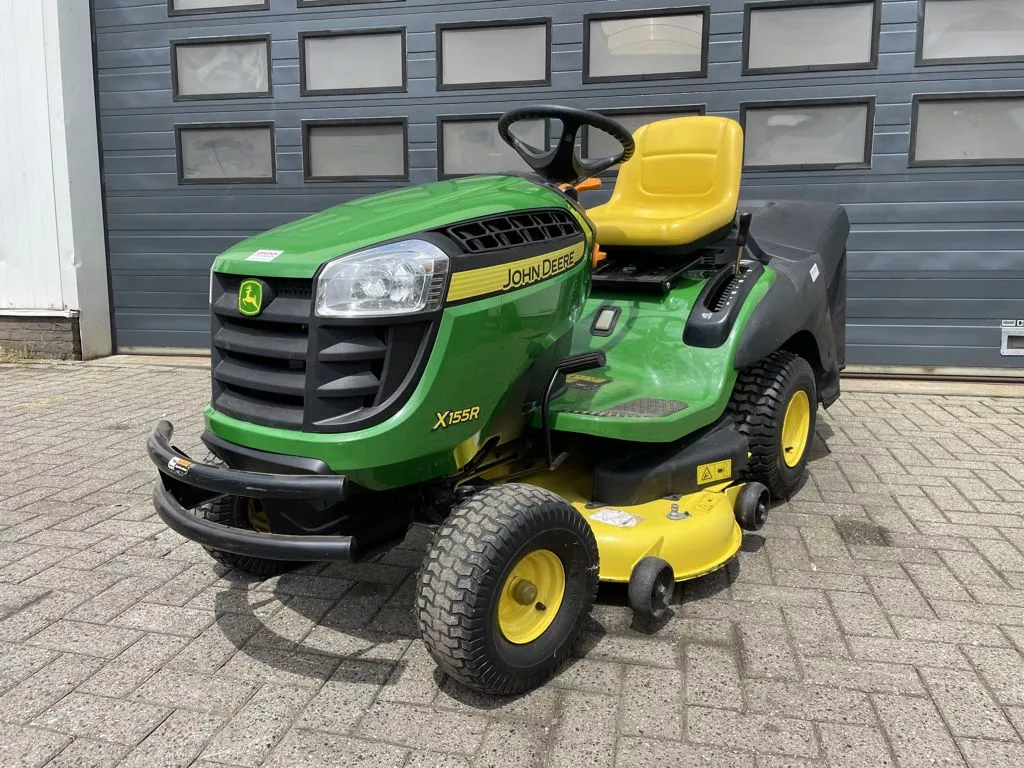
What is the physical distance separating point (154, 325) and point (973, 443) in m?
6.71

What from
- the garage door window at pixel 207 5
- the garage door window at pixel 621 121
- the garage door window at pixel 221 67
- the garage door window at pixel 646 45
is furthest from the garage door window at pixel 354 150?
the garage door window at pixel 646 45

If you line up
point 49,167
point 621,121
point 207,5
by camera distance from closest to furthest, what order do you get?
point 621,121, point 207,5, point 49,167

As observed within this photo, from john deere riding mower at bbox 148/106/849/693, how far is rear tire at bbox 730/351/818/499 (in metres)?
0.01

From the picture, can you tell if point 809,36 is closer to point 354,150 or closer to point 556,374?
point 354,150

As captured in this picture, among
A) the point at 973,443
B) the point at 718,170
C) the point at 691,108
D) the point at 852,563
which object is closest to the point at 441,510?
the point at 852,563

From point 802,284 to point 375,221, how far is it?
221cm

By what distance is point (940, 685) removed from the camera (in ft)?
7.80

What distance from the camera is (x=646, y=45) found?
6285 millimetres

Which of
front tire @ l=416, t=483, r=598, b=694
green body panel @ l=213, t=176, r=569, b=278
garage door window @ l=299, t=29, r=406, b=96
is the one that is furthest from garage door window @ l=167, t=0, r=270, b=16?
front tire @ l=416, t=483, r=598, b=694

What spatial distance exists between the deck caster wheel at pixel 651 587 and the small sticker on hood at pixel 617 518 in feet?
0.58

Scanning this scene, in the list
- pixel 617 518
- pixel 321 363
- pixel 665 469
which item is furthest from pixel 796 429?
pixel 321 363

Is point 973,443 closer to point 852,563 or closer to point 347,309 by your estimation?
point 852,563

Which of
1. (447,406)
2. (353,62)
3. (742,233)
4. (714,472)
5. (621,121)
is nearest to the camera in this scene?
(447,406)

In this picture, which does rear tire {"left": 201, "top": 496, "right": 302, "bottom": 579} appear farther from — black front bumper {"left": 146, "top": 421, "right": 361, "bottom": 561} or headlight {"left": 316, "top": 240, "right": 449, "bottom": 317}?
headlight {"left": 316, "top": 240, "right": 449, "bottom": 317}
